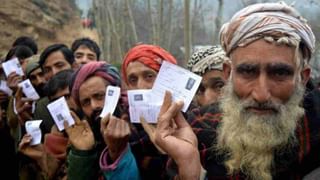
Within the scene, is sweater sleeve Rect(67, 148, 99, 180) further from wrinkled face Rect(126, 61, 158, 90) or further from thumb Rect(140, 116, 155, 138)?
wrinkled face Rect(126, 61, 158, 90)

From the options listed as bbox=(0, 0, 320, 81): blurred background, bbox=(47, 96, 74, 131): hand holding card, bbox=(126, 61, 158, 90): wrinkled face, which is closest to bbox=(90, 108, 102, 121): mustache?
bbox=(47, 96, 74, 131): hand holding card

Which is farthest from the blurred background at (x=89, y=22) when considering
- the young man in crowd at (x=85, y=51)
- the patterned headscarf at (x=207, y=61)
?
the patterned headscarf at (x=207, y=61)

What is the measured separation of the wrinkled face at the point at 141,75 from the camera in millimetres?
2854

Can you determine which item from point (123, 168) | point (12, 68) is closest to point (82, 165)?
point (123, 168)

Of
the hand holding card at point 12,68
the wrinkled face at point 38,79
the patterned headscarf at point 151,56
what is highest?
the patterned headscarf at point 151,56

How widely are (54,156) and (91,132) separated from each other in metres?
0.45

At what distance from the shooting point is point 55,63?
169 inches

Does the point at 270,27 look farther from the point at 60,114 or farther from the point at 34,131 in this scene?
the point at 34,131

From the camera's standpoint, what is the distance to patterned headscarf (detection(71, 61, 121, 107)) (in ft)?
9.73

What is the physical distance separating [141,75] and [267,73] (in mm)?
983

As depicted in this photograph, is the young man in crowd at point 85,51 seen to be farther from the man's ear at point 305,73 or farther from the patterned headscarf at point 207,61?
the man's ear at point 305,73

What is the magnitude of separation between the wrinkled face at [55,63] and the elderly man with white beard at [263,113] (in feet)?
7.59

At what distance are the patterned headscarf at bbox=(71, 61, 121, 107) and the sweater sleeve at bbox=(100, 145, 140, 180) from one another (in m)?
0.68

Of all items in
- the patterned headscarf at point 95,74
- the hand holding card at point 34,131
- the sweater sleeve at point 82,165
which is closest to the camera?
the sweater sleeve at point 82,165
